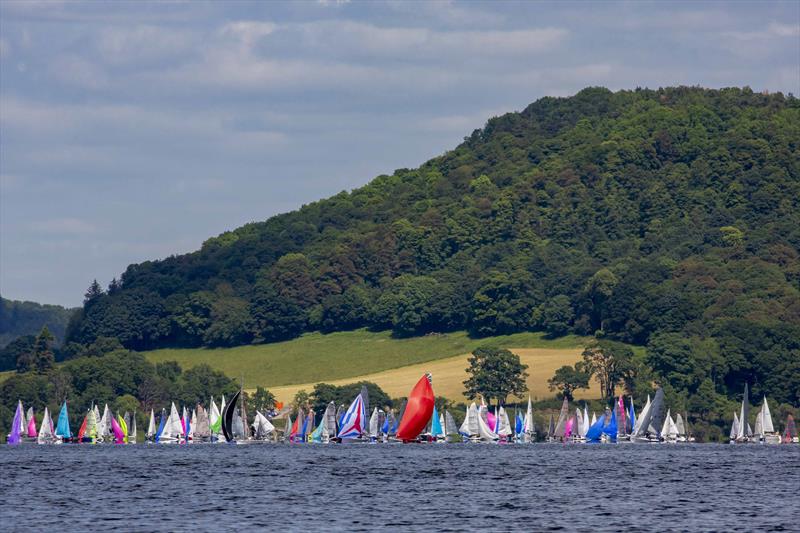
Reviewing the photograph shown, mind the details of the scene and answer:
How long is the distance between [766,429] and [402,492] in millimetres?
114380

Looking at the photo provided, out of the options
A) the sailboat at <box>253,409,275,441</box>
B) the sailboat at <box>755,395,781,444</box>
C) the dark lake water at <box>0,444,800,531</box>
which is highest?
the sailboat at <box>253,409,275,441</box>

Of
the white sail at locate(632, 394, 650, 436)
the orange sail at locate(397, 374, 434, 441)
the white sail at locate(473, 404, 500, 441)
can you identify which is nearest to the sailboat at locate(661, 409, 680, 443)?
the white sail at locate(632, 394, 650, 436)

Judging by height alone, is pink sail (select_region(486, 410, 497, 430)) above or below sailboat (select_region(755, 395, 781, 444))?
above

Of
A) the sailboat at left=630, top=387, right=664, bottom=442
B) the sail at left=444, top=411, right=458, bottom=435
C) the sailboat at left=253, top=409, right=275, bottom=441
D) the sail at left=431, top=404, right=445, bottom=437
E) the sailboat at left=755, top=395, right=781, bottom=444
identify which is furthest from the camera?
the sailboat at left=755, top=395, right=781, bottom=444

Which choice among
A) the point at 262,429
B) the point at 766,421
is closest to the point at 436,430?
the point at 262,429

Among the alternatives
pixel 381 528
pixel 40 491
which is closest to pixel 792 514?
pixel 381 528

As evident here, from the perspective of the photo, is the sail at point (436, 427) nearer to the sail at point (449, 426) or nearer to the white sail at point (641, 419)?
the sail at point (449, 426)

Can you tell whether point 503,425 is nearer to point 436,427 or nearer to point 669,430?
point 436,427

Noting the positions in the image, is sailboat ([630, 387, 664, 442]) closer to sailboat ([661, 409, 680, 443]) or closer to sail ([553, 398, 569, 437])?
sailboat ([661, 409, 680, 443])

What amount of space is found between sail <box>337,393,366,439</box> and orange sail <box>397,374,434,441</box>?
37076mm

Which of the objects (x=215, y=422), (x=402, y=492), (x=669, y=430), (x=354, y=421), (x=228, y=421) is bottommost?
(x=402, y=492)

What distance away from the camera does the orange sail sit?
133000 mm

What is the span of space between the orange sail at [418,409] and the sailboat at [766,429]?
71928 mm

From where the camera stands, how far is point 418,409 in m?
136
